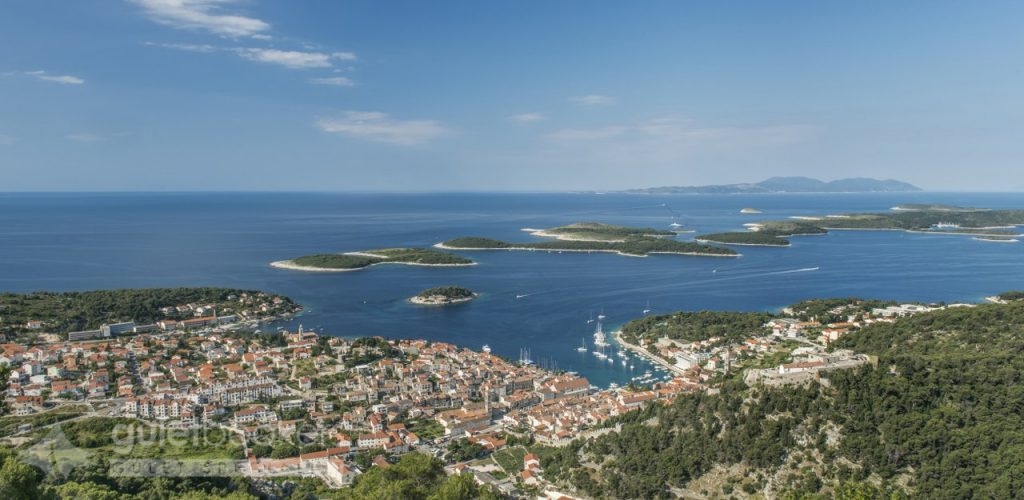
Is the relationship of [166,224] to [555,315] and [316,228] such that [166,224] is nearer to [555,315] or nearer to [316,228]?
[316,228]

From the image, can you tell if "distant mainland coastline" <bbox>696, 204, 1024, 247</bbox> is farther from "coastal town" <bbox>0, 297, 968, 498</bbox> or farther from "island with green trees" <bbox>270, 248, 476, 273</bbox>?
"coastal town" <bbox>0, 297, 968, 498</bbox>

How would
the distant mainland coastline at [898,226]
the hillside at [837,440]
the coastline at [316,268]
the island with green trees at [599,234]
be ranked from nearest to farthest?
1. the hillside at [837,440]
2. the coastline at [316,268]
3. the distant mainland coastline at [898,226]
4. the island with green trees at [599,234]

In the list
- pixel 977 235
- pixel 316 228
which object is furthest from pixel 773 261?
pixel 316 228

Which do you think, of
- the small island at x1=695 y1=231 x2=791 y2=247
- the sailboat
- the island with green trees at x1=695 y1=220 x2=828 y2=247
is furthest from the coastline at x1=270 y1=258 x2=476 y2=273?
the island with green trees at x1=695 y1=220 x2=828 y2=247

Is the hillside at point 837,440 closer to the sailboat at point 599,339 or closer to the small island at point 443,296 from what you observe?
the sailboat at point 599,339

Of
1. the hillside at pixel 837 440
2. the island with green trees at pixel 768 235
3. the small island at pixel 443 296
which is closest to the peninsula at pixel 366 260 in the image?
the small island at pixel 443 296

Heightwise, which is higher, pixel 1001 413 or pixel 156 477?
pixel 1001 413

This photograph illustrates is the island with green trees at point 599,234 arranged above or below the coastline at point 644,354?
above
